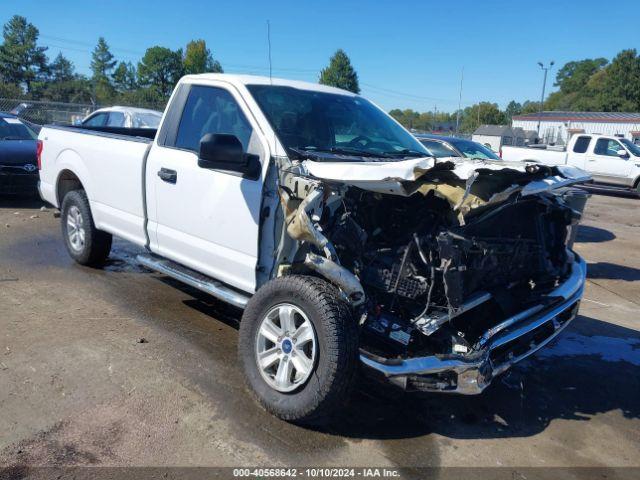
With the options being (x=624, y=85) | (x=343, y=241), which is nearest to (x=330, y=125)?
(x=343, y=241)

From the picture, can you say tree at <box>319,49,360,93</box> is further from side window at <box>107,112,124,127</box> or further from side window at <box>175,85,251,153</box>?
side window at <box>175,85,251,153</box>

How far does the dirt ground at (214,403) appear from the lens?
3.27m

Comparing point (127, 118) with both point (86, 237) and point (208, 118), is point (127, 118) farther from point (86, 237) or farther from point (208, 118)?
point (208, 118)

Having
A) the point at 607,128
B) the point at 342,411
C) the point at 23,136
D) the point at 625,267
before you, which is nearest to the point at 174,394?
the point at 342,411

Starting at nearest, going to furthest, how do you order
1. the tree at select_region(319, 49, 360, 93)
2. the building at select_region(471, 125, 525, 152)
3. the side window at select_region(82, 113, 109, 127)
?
1. the side window at select_region(82, 113, 109, 127)
2. the building at select_region(471, 125, 525, 152)
3. the tree at select_region(319, 49, 360, 93)

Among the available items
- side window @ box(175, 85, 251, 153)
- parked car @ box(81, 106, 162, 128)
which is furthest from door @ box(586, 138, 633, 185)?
side window @ box(175, 85, 251, 153)

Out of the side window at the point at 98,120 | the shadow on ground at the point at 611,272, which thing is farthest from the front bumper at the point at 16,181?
the shadow on ground at the point at 611,272

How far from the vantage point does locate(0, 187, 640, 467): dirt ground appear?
3270 mm

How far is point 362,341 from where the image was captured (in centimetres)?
356

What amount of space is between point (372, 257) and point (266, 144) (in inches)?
45.0

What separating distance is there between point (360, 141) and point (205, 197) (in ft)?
4.45

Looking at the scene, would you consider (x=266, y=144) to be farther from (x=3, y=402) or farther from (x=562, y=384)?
(x=562, y=384)

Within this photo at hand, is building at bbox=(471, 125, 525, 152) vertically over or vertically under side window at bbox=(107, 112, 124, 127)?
under

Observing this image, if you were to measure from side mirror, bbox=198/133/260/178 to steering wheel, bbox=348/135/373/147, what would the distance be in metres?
1.01
